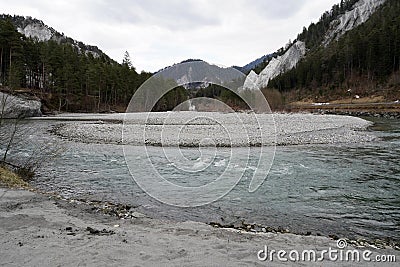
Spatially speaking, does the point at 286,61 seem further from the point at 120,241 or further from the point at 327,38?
the point at 120,241

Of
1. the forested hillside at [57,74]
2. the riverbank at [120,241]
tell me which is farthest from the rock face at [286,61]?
the riverbank at [120,241]

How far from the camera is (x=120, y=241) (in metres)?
5.97

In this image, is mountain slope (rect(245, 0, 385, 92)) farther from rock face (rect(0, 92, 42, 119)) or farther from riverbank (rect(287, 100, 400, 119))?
rock face (rect(0, 92, 42, 119))

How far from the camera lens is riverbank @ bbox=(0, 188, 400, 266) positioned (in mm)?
5145

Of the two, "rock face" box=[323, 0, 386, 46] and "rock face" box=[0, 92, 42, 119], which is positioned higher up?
"rock face" box=[323, 0, 386, 46]

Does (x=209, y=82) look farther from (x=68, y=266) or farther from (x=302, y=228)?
(x=68, y=266)

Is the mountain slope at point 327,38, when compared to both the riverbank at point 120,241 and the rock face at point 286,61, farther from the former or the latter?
the riverbank at point 120,241

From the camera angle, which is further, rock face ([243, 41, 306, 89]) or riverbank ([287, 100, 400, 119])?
rock face ([243, 41, 306, 89])

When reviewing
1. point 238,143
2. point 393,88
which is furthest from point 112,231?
point 393,88

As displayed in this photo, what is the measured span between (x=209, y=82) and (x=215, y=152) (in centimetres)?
949

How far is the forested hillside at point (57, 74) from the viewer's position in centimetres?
6266

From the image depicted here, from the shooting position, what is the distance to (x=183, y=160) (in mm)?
18016

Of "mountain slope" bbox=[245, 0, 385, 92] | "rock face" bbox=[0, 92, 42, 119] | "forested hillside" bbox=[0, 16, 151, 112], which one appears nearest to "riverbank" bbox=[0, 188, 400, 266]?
"rock face" bbox=[0, 92, 42, 119]

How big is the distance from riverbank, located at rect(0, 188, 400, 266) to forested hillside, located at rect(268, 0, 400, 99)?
297 ft
